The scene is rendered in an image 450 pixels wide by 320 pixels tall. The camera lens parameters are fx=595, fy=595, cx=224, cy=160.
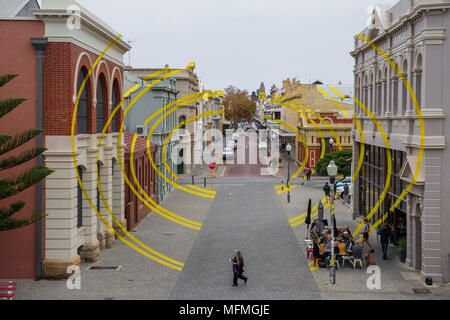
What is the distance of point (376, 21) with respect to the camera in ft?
94.1

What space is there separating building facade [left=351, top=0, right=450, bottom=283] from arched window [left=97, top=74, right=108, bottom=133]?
12674mm

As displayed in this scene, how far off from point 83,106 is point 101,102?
3316mm

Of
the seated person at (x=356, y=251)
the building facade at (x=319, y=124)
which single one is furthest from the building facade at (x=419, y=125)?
the building facade at (x=319, y=124)

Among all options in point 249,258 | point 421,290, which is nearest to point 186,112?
point 249,258

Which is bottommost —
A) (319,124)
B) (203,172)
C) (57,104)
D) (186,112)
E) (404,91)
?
(203,172)

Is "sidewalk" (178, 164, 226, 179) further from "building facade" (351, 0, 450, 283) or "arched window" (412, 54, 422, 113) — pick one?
"arched window" (412, 54, 422, 113)

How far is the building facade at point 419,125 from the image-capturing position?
66.5ft

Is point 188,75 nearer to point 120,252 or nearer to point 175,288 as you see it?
point 120,252

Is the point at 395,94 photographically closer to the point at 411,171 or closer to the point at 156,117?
the point at 411,171

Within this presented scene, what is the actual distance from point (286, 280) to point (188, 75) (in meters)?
46.7

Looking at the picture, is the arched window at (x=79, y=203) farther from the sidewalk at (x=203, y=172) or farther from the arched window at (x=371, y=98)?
the sidewalk at (x=203, y=172)

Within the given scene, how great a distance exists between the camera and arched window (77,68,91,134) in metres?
22.8

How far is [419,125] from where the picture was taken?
21.0 meters

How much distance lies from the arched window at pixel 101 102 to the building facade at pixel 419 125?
12.7m
